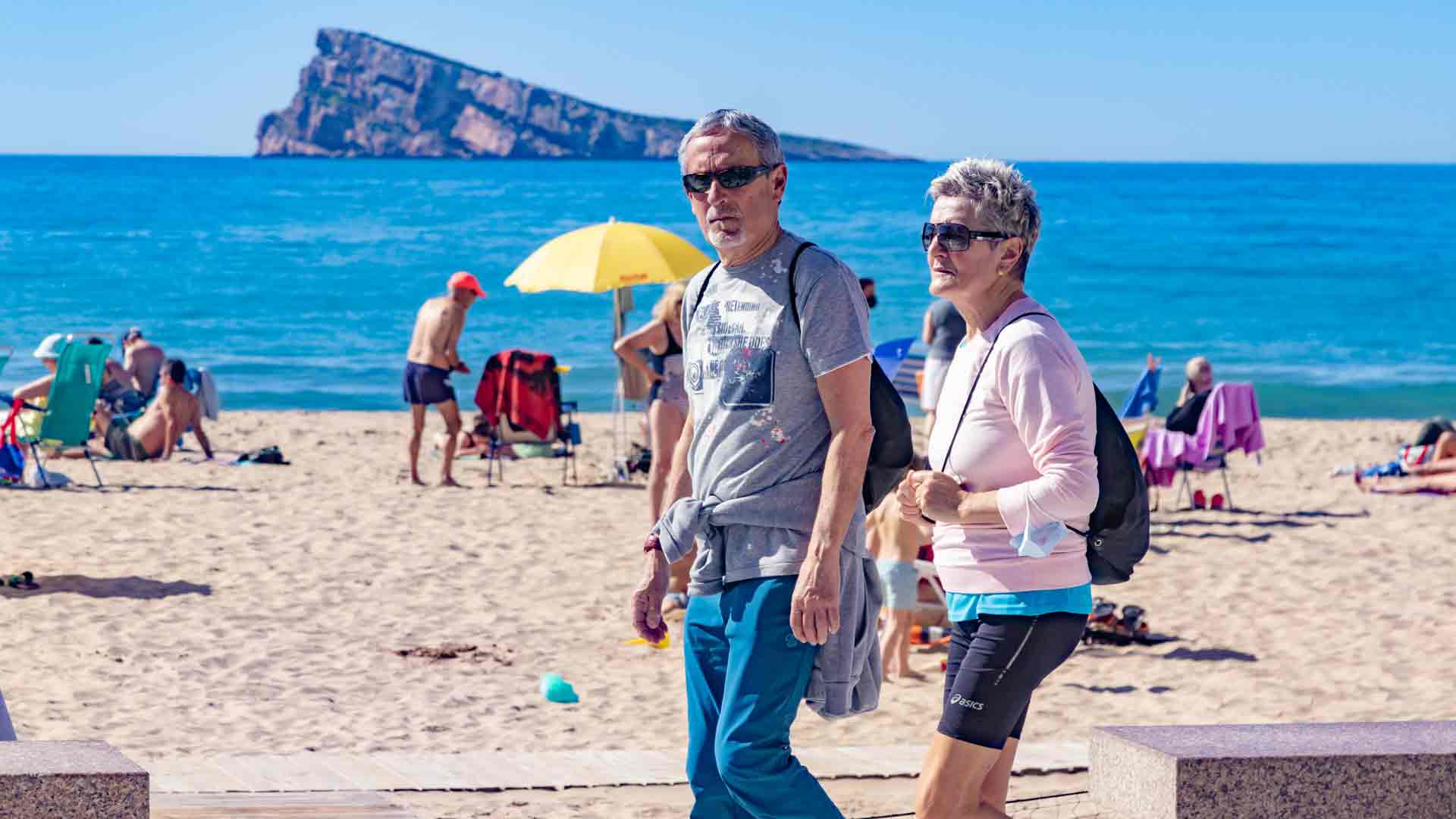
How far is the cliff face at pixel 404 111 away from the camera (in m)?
171

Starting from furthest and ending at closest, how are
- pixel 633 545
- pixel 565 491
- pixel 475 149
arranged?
A: pixel 475 149 → pixel 565 491 → pixel 633 545

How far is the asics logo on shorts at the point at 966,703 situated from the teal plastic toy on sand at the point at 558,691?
3562mm

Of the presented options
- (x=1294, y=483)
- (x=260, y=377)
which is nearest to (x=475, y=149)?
(x=260, y=377)

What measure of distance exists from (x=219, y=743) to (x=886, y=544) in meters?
2.45

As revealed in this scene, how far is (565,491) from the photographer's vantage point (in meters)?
11.8

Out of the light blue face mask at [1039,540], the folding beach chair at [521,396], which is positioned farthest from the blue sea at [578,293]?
the folding beach chair at [521,396]

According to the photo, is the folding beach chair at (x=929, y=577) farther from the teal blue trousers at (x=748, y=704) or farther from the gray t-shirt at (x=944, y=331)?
the teal blue trousers at (x=748, y=704)

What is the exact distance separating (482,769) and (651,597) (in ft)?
6.14

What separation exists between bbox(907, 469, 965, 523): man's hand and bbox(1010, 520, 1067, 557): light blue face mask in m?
0.11

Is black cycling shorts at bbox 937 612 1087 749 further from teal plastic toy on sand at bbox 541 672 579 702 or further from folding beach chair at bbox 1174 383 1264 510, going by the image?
folding beach chair at bbox 1174 383 1264 510

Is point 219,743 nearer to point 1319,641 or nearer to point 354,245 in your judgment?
point 1319,641

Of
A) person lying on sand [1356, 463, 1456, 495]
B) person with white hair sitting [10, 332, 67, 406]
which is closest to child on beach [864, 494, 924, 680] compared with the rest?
person lying on sand [1356, 463, 1456, 495]

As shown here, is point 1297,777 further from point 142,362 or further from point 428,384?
point 142,362

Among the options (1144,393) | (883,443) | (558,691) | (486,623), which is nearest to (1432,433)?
(1144,393)
